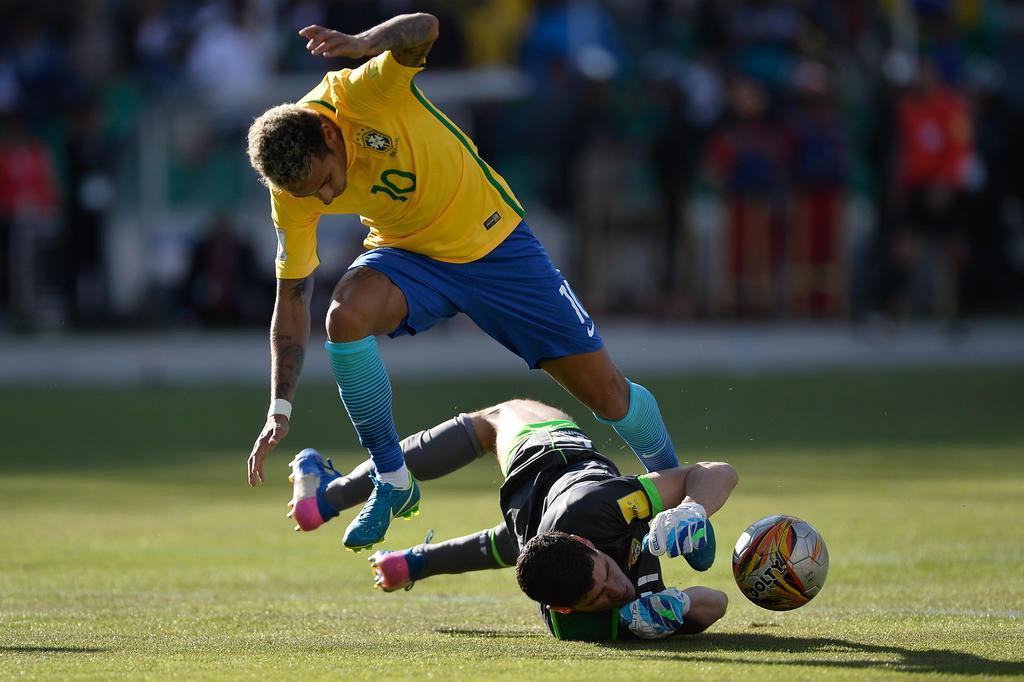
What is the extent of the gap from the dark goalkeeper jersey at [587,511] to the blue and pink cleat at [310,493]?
1.13 meters

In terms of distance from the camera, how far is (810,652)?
6.26 meters

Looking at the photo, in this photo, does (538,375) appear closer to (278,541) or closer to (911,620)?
(278,541)

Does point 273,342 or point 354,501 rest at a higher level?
point 273,342

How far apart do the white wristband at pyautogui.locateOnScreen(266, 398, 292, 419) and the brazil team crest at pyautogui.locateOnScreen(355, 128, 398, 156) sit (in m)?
1.22

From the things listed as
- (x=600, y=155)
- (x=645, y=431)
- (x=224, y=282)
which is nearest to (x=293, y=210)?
(x=645, y=431)

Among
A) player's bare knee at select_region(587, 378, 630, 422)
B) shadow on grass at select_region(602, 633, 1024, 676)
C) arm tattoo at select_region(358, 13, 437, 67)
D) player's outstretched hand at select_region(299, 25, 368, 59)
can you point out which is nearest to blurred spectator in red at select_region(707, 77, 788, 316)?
player's bare knee at select_region(587, 378, 630, 422)

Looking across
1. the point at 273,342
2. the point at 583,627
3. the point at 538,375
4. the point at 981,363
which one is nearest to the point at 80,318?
the point at 538,375

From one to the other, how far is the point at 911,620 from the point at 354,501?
2622 millimetres

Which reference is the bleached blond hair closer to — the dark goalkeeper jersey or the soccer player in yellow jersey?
the soccer player in yellow jersey

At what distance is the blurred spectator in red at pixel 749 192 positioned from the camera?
19641 mm

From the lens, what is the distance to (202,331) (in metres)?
20.4

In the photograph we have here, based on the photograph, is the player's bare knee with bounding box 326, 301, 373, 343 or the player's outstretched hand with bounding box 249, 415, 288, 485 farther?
the player's bare knee with bounding box 326, 301, 373, 343

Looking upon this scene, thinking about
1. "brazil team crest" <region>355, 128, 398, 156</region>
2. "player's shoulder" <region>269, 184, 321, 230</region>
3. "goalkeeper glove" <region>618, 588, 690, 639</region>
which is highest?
"brazil team crest" <region>355, 128, 398, 156</region>

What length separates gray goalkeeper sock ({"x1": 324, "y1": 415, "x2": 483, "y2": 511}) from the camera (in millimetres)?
7727
